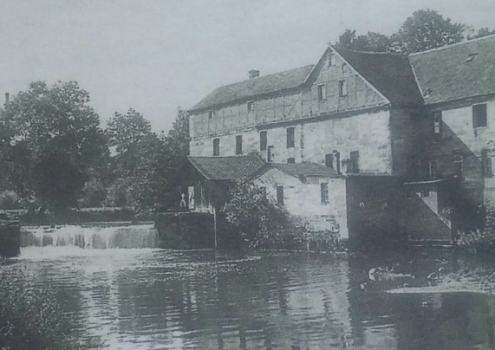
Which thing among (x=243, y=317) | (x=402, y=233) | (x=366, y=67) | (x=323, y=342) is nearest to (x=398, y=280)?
(x=243, y=317)

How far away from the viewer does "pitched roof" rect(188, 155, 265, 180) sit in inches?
1075

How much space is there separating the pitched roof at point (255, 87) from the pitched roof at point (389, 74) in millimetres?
3208

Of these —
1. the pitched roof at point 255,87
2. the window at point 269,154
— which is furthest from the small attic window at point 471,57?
the window at point 269,154

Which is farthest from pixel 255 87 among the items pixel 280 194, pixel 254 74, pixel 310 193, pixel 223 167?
pixel 310 193

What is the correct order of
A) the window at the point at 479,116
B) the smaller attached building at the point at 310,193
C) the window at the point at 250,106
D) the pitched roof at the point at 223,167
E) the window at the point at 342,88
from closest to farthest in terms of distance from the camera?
the window at the point at 479,116 → the smaller attached building at the point at 310,193 → the window at the point at 342,88 → the pitched roof at the point at 223,167 → the window at the point at 250,106

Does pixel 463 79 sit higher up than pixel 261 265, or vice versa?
pixel 463 79

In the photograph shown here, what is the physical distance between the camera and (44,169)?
12.3 metres

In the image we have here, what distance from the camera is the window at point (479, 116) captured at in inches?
880

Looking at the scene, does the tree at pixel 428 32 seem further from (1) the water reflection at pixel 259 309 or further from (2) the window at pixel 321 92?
(1) the water reflection at pixel 259 309

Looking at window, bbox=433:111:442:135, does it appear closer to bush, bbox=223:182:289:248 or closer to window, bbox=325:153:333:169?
window, bbox=325:153:333:169

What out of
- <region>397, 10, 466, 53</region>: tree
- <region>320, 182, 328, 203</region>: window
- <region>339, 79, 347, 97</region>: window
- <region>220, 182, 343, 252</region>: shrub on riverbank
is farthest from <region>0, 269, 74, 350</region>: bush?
<region>397, 10, 466, 53</region>: tree

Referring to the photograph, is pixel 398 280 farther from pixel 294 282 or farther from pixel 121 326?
pixel 121 326

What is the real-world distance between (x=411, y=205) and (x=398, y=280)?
10.1 metres

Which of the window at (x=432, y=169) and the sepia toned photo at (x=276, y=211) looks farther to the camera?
the window at (x=432, y=169)
